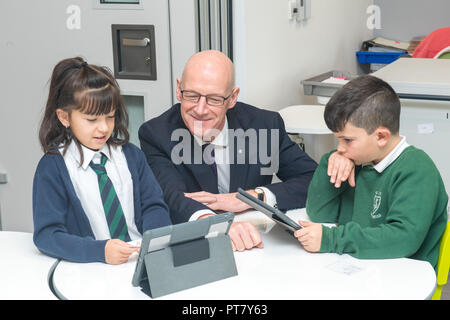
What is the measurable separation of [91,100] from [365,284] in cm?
84

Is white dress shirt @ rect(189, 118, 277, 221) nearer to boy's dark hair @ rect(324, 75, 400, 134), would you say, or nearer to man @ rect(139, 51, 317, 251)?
man @ rect(139, 51, 317, 251)

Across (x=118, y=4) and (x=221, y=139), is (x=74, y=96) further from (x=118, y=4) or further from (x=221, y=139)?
(x=118, y=4)

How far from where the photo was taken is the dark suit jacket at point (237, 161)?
79.6 inches

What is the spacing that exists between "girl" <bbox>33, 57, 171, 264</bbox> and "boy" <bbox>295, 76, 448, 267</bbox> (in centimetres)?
47

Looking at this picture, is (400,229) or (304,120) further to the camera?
(304,120)

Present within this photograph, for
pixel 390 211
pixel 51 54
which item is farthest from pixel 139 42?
pixel 390 211

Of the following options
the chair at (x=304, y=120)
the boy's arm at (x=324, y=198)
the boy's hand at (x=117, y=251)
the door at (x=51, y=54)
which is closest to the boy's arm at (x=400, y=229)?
the boy's arm at (x=324, y=198)

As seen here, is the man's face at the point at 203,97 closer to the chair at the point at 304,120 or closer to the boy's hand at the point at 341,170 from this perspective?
the boy's hand at the point at 341,170

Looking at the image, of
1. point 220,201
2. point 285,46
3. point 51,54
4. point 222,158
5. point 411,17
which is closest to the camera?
point 220,201

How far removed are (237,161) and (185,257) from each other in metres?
0.76

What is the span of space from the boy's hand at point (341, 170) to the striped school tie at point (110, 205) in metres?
0.59

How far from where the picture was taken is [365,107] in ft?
5.57
